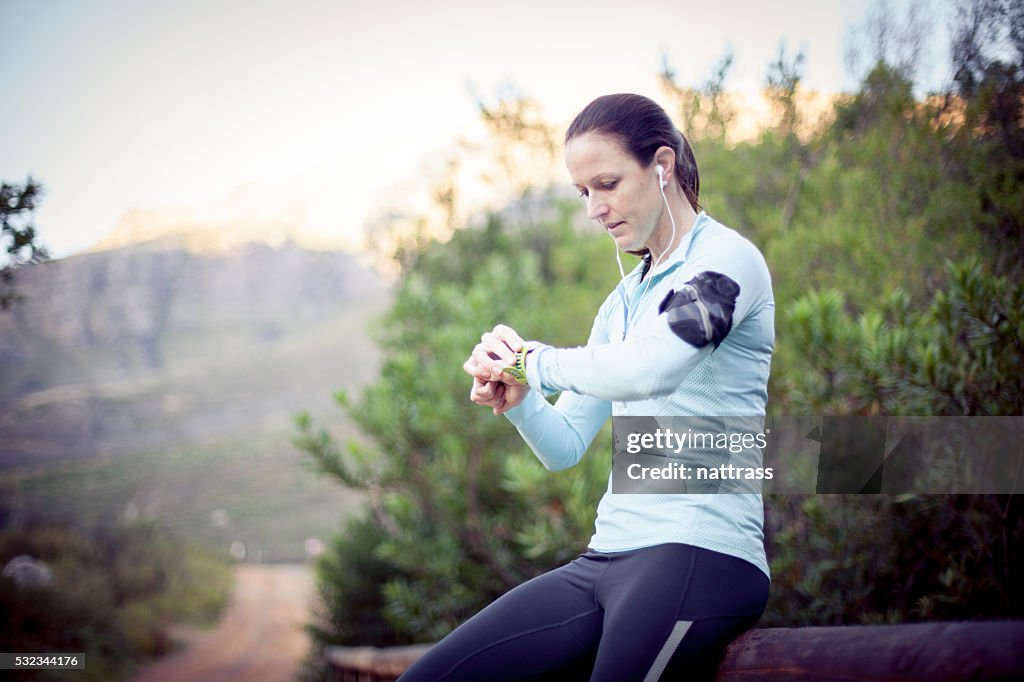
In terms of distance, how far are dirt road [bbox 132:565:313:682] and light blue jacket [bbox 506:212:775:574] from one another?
16.6ft

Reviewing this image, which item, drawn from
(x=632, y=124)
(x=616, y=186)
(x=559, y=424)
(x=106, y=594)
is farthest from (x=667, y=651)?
(x=106, y=594)

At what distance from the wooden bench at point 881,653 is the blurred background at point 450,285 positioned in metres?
1.55

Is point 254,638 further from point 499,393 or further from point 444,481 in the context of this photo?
point 499,393

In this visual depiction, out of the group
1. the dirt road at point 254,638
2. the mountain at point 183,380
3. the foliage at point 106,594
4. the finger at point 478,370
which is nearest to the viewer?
the finger at point 478,370

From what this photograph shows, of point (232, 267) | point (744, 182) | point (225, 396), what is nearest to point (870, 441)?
point (744, 182)

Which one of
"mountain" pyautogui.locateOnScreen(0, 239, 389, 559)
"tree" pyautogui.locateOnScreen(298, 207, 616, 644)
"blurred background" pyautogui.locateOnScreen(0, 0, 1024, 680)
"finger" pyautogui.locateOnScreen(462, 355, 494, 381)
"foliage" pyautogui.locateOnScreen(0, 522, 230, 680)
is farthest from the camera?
"mountain" pyautogui.locateOnScreen(0, 239, 389, 559)

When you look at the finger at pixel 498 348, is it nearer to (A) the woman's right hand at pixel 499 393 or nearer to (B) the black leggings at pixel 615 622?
(A) the woman's right hand at pixel 499 393

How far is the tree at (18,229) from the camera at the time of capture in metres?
3.05

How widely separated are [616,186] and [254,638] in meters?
8.35

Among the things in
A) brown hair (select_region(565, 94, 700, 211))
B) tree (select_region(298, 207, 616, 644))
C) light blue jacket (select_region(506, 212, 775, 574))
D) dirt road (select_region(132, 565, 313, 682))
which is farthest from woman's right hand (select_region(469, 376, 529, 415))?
dirt road (select_region(132, 565, 313, 682))

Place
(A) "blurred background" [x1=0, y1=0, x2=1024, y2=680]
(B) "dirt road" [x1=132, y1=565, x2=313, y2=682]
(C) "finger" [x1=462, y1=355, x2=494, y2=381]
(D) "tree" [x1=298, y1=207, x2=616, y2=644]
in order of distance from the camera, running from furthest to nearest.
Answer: (B) "dirt road" [x1=132, y1=565, x2=313, y2=682] < (D) "tree" [x1=298, y1=207, x2=616, y2=644] < (A) "blurred background" [x1=0, y1=0, x2=1024, y2=680] < (C) "finger" [x1=462, y1=355, x2=494, y2=381]

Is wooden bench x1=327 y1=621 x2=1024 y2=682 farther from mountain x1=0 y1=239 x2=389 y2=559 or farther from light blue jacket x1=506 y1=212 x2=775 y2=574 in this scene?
mountain x1=0 y1=239 x2=389 y2=559

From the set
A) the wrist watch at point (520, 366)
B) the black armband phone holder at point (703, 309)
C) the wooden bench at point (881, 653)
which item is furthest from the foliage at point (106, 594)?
the black armband phone holder at point (703, 309)

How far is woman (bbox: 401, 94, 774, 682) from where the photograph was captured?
133 centimetres
